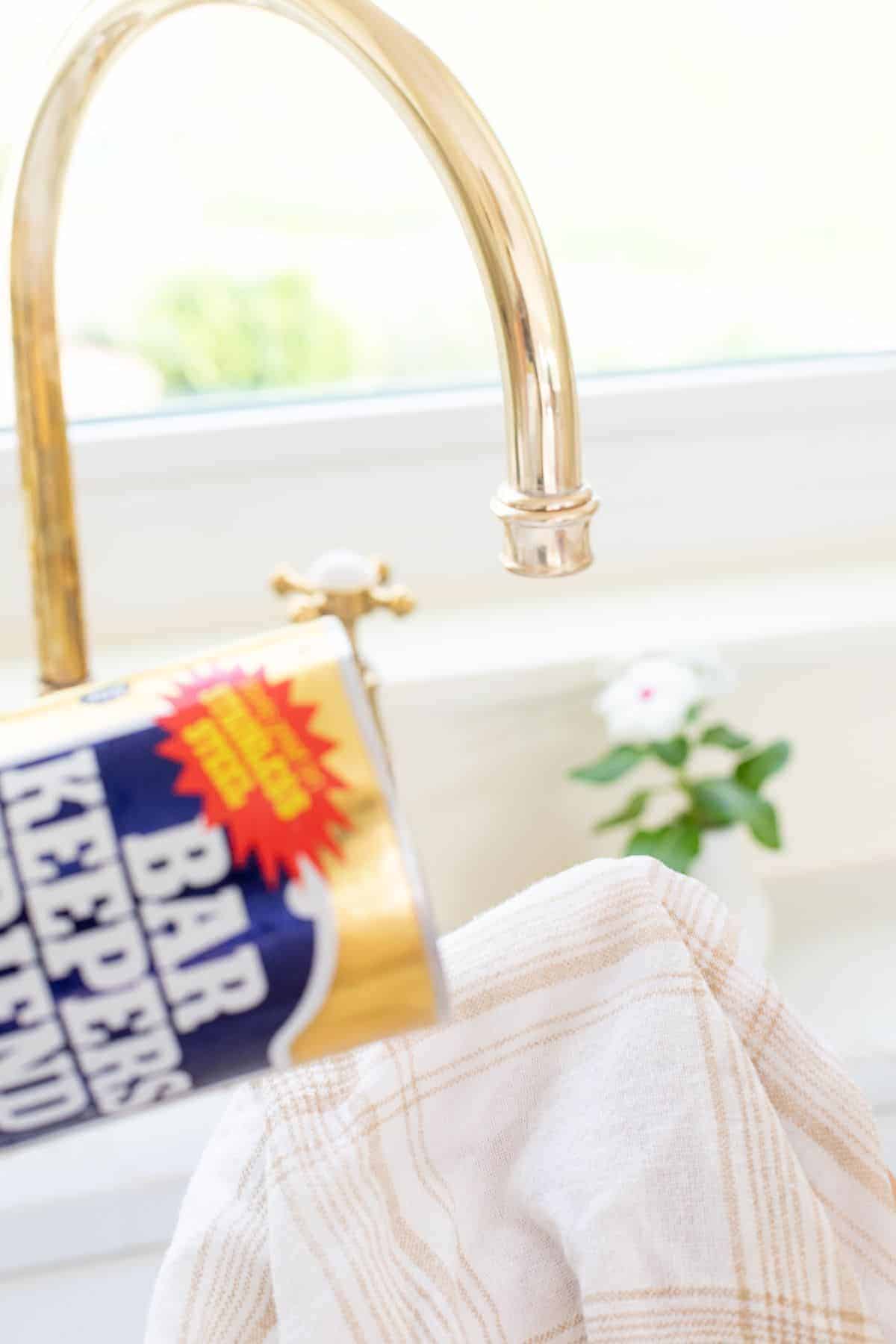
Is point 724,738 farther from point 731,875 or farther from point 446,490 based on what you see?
point 446,490

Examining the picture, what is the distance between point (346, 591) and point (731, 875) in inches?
15.9

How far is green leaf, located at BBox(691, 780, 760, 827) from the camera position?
2.71 ft

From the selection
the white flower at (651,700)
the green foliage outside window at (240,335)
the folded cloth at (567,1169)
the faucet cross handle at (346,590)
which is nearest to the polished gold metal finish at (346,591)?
the faucet cross handle at (346,590)

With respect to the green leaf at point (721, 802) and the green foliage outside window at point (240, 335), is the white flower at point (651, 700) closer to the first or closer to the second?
the green leaf at point (721, 802)

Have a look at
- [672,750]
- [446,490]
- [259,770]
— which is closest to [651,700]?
[672,750]

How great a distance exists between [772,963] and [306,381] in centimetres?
55

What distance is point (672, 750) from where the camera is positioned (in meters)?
0.83

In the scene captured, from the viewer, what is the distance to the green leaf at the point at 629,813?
33.3 inches

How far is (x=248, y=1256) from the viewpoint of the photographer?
38 cm

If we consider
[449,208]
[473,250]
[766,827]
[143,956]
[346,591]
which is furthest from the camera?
[449,208]

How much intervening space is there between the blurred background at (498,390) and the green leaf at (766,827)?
0.11m

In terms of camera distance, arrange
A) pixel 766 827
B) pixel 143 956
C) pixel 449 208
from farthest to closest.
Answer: pixel 449 208, pixel 766 827, pixel 143 956

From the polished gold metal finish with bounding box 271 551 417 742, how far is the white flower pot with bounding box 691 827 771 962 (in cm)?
36

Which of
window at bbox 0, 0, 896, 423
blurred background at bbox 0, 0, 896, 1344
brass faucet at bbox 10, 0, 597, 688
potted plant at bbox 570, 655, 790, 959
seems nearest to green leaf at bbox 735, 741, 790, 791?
potted plant at bbox 570, 655, 790, 959
